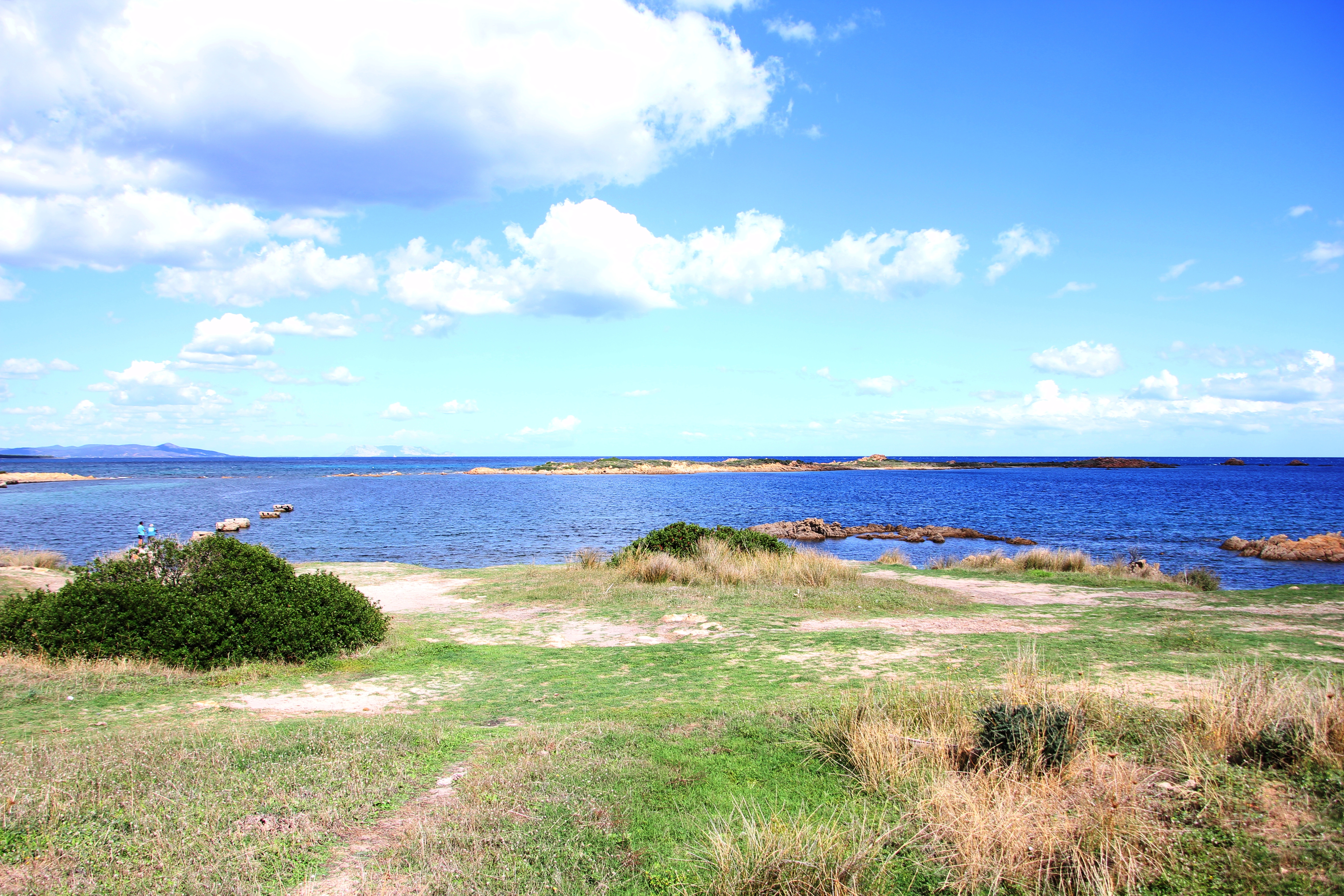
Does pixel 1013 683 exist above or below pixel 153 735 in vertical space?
above

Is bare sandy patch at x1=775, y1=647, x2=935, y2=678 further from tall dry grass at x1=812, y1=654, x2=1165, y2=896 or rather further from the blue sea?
the blue sea

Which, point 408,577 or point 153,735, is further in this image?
point 408,577

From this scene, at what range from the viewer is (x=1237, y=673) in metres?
7.56

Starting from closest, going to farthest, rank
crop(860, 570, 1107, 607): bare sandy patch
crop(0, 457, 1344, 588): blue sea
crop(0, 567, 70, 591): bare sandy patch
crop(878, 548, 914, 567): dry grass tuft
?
crop(0, 567, 70, 591): bare sandy patch → crop(860, 570, 1107, 607): bare sandy patch → crop(878, 548, 914, 567): dry grass tuft → crop(0, 457, 1344, 588): blue sea

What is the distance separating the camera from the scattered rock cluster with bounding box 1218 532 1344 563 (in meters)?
26.2

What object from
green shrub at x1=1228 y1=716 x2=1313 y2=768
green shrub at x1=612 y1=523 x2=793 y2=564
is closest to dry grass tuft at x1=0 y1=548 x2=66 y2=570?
green shrub at x1=612 y1=523 x2=793 y2=564

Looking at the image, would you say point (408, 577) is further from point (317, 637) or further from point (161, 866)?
point (161, 866)

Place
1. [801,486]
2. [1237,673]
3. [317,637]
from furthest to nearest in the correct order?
[801,486] → [317,637] → [1237,673]

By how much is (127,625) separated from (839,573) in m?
14.5

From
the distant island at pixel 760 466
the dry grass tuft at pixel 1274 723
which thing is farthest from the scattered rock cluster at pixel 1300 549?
the distant island at pixel 760 466

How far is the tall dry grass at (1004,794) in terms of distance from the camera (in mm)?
4254

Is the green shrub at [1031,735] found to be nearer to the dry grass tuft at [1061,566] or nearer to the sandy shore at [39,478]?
the dry grass tuft at [1061,566]

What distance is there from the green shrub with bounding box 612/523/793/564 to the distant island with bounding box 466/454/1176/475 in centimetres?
10404

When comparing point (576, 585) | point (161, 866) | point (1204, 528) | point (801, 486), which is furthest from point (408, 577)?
point (801, 486)
